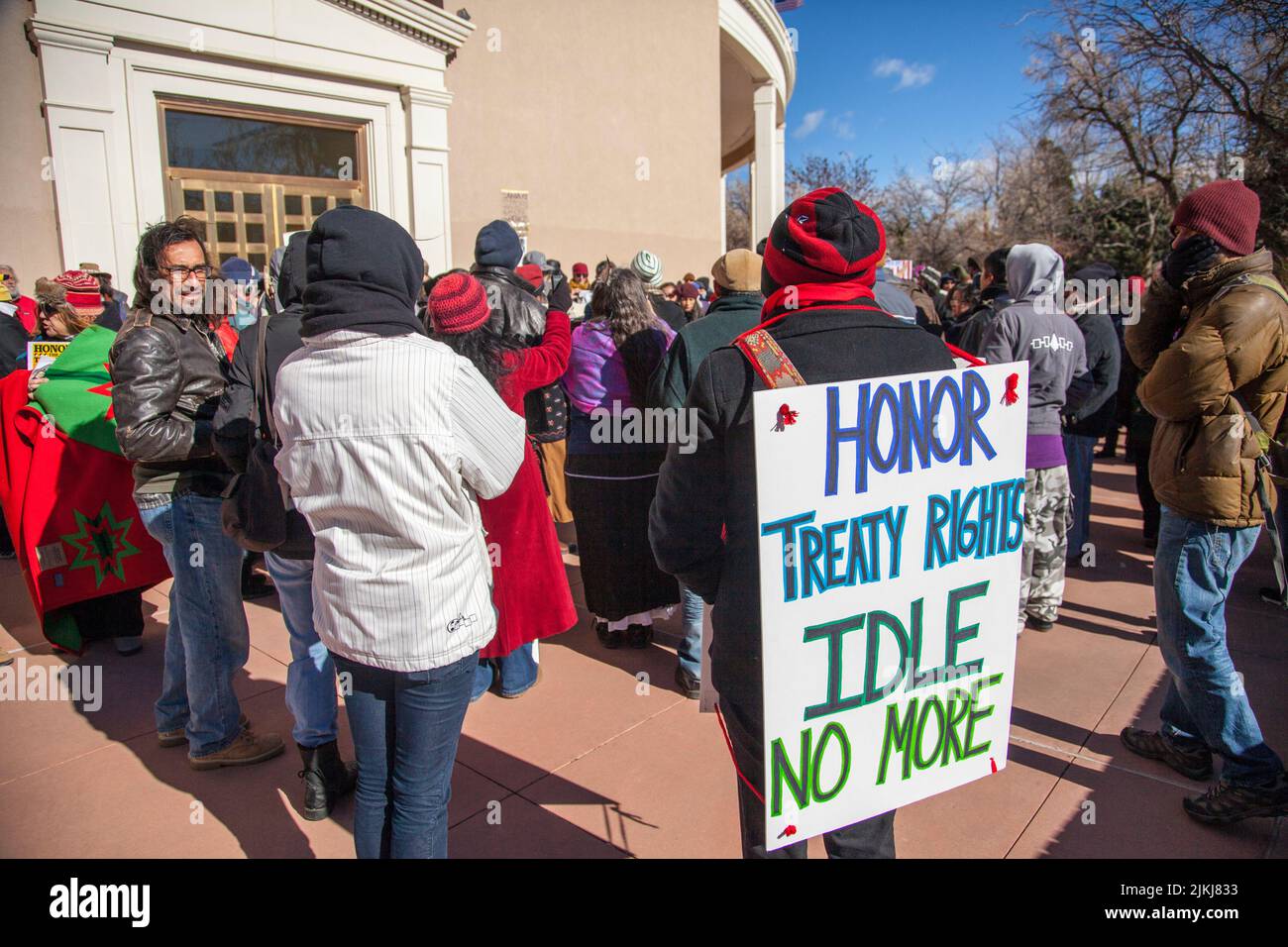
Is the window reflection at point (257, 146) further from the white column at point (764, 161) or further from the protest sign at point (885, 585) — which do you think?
the white column at point (764, 161)

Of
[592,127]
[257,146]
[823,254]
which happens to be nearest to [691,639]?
[823,254]

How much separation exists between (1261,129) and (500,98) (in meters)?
11.1

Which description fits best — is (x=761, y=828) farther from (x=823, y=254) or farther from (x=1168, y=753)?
(x=1168, y=753)

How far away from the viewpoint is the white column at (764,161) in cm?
2216

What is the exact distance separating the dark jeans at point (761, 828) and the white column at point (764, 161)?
2095cm

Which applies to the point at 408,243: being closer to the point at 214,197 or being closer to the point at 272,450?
the point at 272,450

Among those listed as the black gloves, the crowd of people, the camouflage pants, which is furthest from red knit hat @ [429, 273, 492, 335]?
the camouflage pants

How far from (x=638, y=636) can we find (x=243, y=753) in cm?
203

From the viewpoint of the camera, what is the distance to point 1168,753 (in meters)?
3.25

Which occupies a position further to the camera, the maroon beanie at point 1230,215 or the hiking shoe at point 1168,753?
the hiking shoe at point 1168,753

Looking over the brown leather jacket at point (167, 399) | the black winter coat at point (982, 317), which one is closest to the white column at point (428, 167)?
the black winter coat at point (982, 317)

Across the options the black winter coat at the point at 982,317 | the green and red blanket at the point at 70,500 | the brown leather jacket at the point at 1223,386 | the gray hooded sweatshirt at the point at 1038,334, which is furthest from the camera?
the black winter coat at the point at 982,317

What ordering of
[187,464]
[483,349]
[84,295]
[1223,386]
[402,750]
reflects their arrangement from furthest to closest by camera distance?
[84,295], [483,349], [187,464], [1223,386], [402,750]

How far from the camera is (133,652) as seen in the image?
4570 mm
